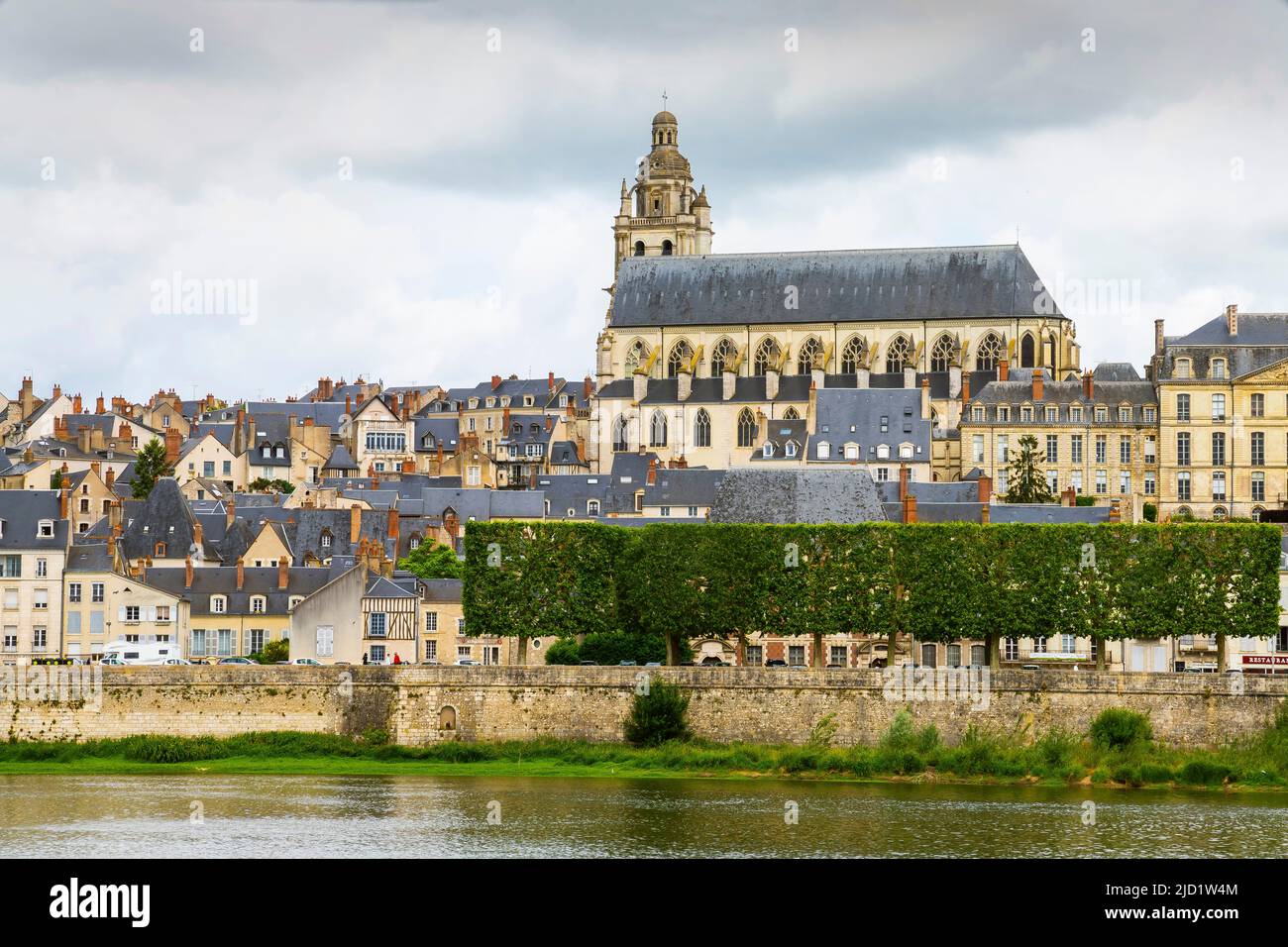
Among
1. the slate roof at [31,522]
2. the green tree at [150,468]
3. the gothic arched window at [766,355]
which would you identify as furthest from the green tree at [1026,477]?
the green tree at [150,468]

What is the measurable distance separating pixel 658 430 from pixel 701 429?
193 centimetres

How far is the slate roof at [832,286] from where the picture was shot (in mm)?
91000

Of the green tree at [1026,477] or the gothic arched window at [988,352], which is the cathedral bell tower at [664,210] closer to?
the gothic arched window at [988,352]

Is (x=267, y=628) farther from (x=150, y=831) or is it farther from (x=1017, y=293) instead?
(x=1017, y=293)

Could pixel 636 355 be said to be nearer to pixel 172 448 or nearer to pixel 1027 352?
pixel 1027 352

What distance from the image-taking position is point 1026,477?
228 feet

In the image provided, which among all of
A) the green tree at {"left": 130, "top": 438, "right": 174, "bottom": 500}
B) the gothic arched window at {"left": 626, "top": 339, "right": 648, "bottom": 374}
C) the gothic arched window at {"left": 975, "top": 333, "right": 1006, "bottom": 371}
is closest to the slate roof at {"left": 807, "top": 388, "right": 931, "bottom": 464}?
the gothic arched window at {"left": 975, "top": 333, "right": 1006, "bottom": 371}

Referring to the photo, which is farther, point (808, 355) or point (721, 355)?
point (721, 355)

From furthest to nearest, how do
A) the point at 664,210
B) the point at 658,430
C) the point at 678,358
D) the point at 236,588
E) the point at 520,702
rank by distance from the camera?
the point at 664,210, the point at 678,358, the point at 658,430, the point at 236,588, the point at 520,702

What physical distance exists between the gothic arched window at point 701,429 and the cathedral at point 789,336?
0.04 meters

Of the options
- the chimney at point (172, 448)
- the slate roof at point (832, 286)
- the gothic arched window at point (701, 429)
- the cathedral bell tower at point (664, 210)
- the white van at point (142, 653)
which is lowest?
the white van at point (142, 653)

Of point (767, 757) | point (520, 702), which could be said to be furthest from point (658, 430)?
point (767, 757)
